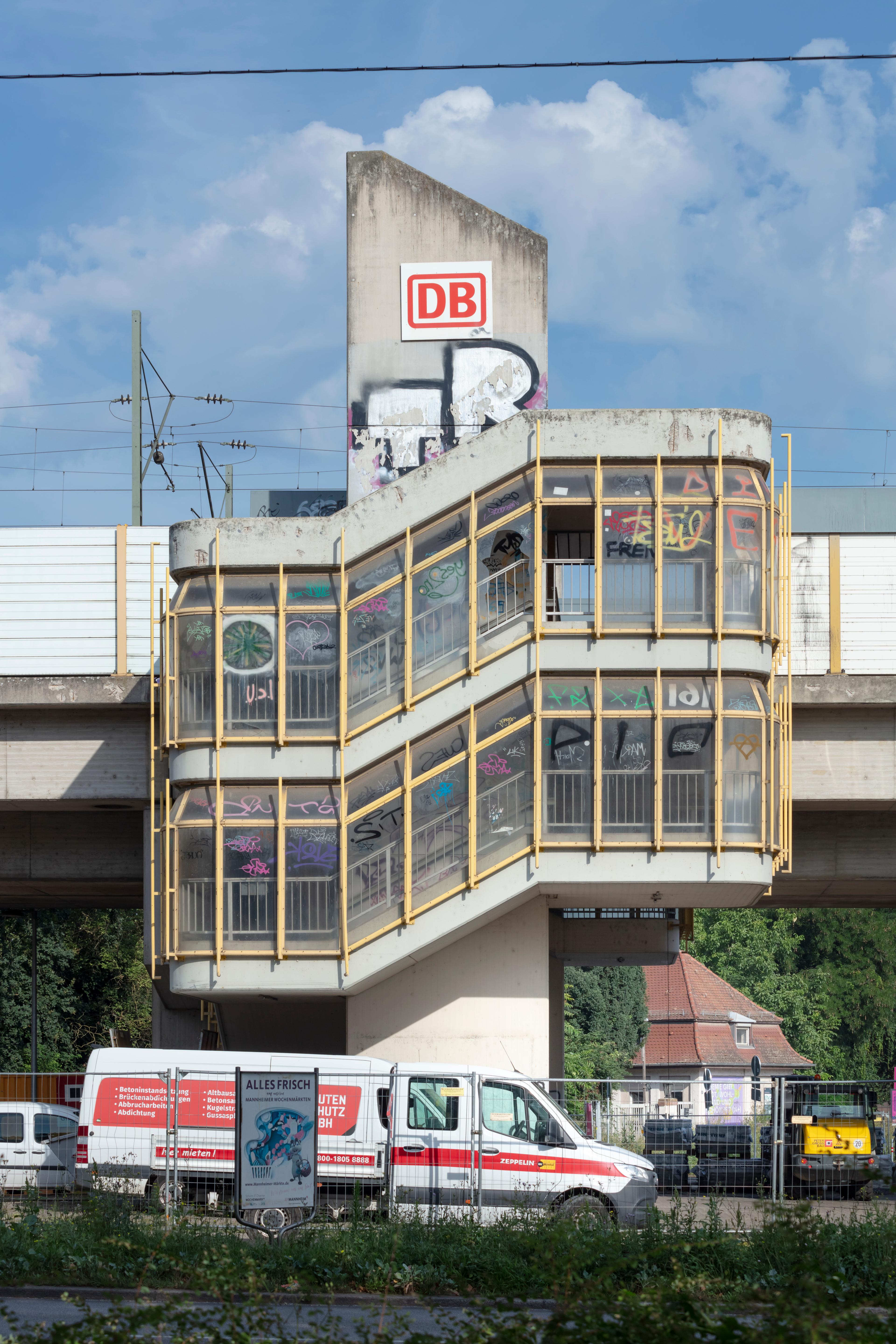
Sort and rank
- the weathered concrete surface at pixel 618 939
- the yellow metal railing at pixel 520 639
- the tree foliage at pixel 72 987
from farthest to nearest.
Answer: the tree foliage at pixel 72 987 → the weathered concrete surface at pixel 618 939 → the yellow metal railing at pixel 520 639

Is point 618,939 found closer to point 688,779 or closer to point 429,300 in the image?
point 688,779

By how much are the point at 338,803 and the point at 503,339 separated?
9.96 m

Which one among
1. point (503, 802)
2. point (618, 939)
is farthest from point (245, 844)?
point (618, 939)

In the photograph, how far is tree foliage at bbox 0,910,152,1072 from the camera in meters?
Result: 57.7

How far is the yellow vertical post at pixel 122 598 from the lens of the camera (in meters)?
26.2

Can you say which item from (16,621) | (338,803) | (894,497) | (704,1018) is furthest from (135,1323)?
(704,1018)

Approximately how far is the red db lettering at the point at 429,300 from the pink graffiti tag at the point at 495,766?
937cm

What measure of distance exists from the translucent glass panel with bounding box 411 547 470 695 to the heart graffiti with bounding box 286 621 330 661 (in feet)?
4.34

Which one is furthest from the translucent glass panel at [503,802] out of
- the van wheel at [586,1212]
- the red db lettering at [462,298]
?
the red db lettering at [462,298]

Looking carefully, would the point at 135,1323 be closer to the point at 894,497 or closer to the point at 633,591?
the point at 633,591

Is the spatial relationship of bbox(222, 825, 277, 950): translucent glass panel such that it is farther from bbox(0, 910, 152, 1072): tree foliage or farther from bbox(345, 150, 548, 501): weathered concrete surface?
bbox(0, 910, 152, 1072): tree foliage

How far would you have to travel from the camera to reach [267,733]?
2269 cm

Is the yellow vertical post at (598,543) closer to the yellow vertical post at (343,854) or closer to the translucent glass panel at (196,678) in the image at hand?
the yellow vertical post at (343,854)

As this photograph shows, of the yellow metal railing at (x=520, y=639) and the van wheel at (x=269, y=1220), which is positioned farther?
the yellow metal railing at (x=520, y=639)
